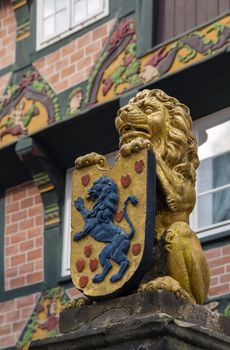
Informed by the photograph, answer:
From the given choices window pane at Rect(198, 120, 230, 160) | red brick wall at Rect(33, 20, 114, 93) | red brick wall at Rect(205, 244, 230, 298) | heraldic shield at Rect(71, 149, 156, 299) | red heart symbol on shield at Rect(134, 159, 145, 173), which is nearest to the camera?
heraldic shield at Rect(71, 149, 156, 299)

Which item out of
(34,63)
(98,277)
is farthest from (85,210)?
(34,63)

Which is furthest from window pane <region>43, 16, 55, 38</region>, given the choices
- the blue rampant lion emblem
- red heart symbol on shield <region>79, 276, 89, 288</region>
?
red heart symbol on shield <region>79, 276, 89, 288</region>

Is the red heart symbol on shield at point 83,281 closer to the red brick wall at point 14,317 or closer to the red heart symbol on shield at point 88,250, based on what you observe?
the red heart symbol on shield at point 88,250

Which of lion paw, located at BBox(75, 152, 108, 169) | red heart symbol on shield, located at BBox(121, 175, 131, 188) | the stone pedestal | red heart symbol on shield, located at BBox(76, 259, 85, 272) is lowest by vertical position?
the stone pedestal

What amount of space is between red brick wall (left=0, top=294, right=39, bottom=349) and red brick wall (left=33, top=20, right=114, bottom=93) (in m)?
2.30

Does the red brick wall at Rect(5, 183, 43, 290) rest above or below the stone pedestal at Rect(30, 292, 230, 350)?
above

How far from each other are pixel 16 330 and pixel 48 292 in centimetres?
56

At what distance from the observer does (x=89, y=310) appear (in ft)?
22.3

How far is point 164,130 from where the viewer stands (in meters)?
7.15

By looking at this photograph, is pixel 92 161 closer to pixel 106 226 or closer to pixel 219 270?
pixel 106 226

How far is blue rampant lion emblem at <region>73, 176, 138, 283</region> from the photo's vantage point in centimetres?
673

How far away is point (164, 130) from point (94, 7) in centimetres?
657

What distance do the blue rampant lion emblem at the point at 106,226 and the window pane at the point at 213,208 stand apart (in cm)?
459

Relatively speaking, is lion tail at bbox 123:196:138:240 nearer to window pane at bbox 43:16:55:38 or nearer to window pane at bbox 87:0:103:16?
window pane at bbox 87:0:103:16
